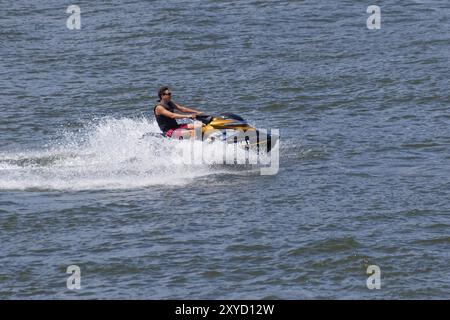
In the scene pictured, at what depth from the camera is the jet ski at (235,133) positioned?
74.8 ft

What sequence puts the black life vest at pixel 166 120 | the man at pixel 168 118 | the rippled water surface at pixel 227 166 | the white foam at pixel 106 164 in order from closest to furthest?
the rippled water surface at pixel 227 166
the white foam at pixel 106 164
the man at pixel 168 118
the black life vest at pixel 166 120

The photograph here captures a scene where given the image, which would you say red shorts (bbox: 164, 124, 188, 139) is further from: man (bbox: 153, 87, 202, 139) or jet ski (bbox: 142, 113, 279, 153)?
jet ski (bbox: 142, 113, 279, 153)

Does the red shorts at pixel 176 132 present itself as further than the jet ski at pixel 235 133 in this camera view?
Yes

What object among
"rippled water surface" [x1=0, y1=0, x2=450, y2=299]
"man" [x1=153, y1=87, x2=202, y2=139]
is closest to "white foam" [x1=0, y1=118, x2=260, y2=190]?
"rippled water surface" [x1=0, y1=0, x2=450, y2=299]

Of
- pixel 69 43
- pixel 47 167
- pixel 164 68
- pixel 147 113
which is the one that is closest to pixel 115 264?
pixel 47 167

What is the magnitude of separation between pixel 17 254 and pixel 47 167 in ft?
18.4

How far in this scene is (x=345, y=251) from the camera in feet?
58.4

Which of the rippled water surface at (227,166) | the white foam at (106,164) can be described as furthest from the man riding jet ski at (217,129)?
the rippled water surface at (227,166)

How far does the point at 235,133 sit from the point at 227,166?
2.26 feet

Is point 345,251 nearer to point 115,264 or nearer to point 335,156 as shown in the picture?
point 115,264

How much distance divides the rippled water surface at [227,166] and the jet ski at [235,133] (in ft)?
1.89

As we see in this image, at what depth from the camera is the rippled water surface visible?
17250 millimetres

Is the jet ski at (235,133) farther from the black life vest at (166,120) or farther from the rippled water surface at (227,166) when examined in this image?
the black life vest at (166,120)

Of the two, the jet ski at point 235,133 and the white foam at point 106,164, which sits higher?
the jet ski at point 235,133
